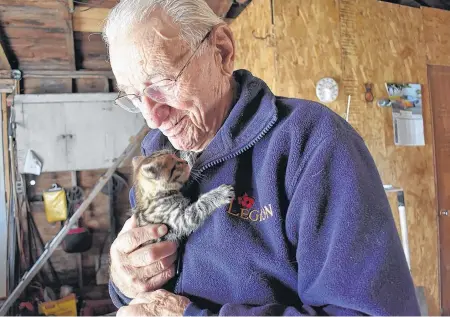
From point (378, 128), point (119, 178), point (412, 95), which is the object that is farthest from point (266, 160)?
point (119, 178)

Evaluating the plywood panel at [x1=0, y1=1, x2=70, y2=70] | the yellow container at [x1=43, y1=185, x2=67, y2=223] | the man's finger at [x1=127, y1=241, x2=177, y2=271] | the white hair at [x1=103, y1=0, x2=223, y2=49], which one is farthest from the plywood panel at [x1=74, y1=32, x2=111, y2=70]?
the man's finger at [x1=127, y1=241, x2=177, y2=271]

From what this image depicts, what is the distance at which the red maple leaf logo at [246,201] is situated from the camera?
962 mm

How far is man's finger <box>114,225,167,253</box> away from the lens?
1.16m

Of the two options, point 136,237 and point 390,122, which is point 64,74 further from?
point 136,237

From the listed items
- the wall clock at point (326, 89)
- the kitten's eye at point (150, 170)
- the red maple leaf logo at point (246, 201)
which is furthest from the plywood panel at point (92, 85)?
the red maple leaf logo at point (246, 201)

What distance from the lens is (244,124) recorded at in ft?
3.35

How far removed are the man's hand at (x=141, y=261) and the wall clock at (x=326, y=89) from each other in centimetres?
235

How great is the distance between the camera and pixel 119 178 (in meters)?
5.32

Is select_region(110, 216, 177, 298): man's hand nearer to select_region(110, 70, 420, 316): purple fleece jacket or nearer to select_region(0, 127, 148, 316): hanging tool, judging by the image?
select_region(110, 70, 420, 316): purple fleece jacket

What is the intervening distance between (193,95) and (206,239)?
42cm

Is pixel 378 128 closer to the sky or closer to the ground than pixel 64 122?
closer to the ground

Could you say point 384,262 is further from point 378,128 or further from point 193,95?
point 378,128

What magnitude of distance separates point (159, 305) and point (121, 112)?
454 cm

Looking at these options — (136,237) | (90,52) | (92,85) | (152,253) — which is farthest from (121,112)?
(152,253)
